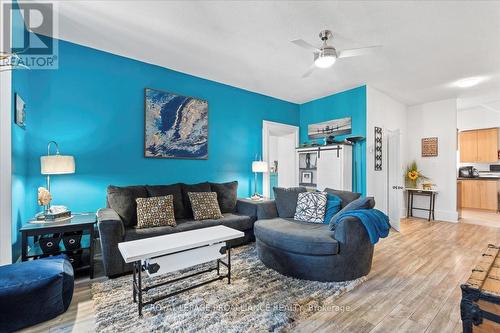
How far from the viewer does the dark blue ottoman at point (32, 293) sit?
156 cm

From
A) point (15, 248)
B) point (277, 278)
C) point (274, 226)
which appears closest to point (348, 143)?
point (274, 226)

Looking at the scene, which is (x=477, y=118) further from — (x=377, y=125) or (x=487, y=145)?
(x=377, y=125)

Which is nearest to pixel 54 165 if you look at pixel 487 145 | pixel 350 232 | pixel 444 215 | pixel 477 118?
pixel 350 232

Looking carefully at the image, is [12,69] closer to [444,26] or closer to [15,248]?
[15,248]

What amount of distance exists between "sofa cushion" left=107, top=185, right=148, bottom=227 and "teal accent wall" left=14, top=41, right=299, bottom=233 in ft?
→ 1.11

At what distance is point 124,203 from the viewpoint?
2848 millimetres

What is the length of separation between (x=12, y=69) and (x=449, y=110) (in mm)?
7450

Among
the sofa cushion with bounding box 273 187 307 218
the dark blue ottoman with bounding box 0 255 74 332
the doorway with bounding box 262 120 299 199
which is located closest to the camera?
the dark blue ottoman with bounding box 0 255 74 332

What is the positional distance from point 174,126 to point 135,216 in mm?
1500

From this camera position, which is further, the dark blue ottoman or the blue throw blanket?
the blue throw blanket

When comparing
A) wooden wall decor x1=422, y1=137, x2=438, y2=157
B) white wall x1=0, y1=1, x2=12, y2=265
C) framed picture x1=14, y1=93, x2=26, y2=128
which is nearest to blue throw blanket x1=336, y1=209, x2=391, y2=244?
white wall x1=0, y1=1, x2=12, y2=265

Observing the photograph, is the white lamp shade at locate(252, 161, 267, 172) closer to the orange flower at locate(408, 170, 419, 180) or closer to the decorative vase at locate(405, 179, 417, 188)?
the orange flower at locate(408, 170, 419, 180)

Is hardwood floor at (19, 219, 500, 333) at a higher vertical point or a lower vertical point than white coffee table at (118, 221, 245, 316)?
lower

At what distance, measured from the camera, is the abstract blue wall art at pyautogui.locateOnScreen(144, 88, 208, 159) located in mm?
3467
